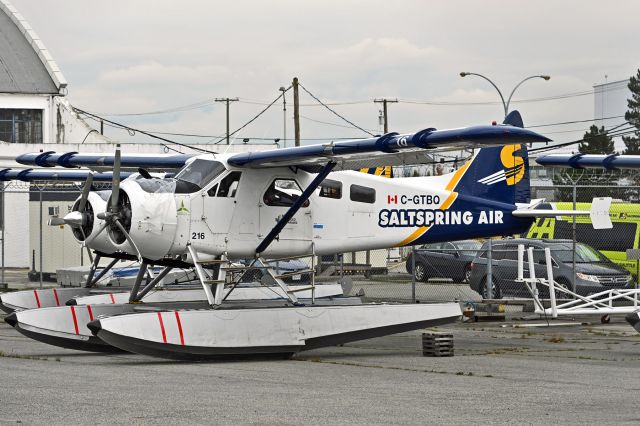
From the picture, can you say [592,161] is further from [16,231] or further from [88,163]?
[16,231]

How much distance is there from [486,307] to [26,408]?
1375 centimetres

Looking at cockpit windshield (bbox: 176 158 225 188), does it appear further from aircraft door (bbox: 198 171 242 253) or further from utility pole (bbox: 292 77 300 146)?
utility pole (bbox: 292 77 300 146)

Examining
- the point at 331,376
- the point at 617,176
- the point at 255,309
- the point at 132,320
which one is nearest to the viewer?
the point at 331,376

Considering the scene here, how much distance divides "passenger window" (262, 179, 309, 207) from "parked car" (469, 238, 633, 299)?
792cm

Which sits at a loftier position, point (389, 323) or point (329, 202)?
point (329, 202)

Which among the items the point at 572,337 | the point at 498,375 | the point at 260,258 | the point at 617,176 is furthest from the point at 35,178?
the point at 617,176

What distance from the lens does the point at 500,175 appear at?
69.0 feet

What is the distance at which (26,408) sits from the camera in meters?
10.1

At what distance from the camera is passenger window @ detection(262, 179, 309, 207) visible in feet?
58.7

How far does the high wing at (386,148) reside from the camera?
1494 cm

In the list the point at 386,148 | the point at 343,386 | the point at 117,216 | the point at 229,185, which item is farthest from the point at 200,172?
the point at 343,386

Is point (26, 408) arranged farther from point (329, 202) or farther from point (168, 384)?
point (329, 202)

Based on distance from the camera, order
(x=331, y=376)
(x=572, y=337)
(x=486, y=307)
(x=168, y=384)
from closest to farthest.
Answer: (x=168, y=384) < (x=331, y=376) < (x=572, y=337) < (x=486, y=307)

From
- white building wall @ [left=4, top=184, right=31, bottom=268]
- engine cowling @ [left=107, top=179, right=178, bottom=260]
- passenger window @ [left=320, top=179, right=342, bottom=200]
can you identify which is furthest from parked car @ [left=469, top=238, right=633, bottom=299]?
white building wall @ [left=4, top=184, right=31, bottom=268]
